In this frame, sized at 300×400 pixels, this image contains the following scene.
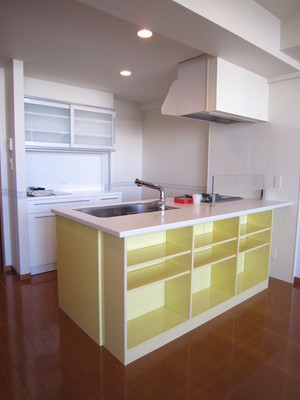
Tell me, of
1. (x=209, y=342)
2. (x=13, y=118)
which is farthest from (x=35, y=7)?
(x=209, y=342)

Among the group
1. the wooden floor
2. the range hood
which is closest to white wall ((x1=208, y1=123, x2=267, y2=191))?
the range hood

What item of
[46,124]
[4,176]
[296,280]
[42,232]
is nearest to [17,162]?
[4,176]

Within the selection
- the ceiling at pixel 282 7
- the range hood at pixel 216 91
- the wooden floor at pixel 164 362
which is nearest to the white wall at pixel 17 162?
the wooden floor at pixel 164 362

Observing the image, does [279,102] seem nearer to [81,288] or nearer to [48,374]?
[81,288]

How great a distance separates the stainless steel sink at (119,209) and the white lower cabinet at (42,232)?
1133mm

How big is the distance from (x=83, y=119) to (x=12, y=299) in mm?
2416

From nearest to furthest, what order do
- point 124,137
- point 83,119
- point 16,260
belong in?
1. point 16,260
2. point 83,119
3. point 124,137

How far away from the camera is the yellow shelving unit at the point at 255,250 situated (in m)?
2.82

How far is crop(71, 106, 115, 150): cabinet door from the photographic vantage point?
380 centimetres

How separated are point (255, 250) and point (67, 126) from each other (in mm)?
2797

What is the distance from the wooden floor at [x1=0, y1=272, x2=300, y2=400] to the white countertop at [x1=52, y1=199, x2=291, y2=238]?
88cm

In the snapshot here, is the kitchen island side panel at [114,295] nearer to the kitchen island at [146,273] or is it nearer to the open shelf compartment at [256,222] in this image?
the kitchen island at [146,273]

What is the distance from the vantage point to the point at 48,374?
172 centimetres

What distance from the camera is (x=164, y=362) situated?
1826mm
